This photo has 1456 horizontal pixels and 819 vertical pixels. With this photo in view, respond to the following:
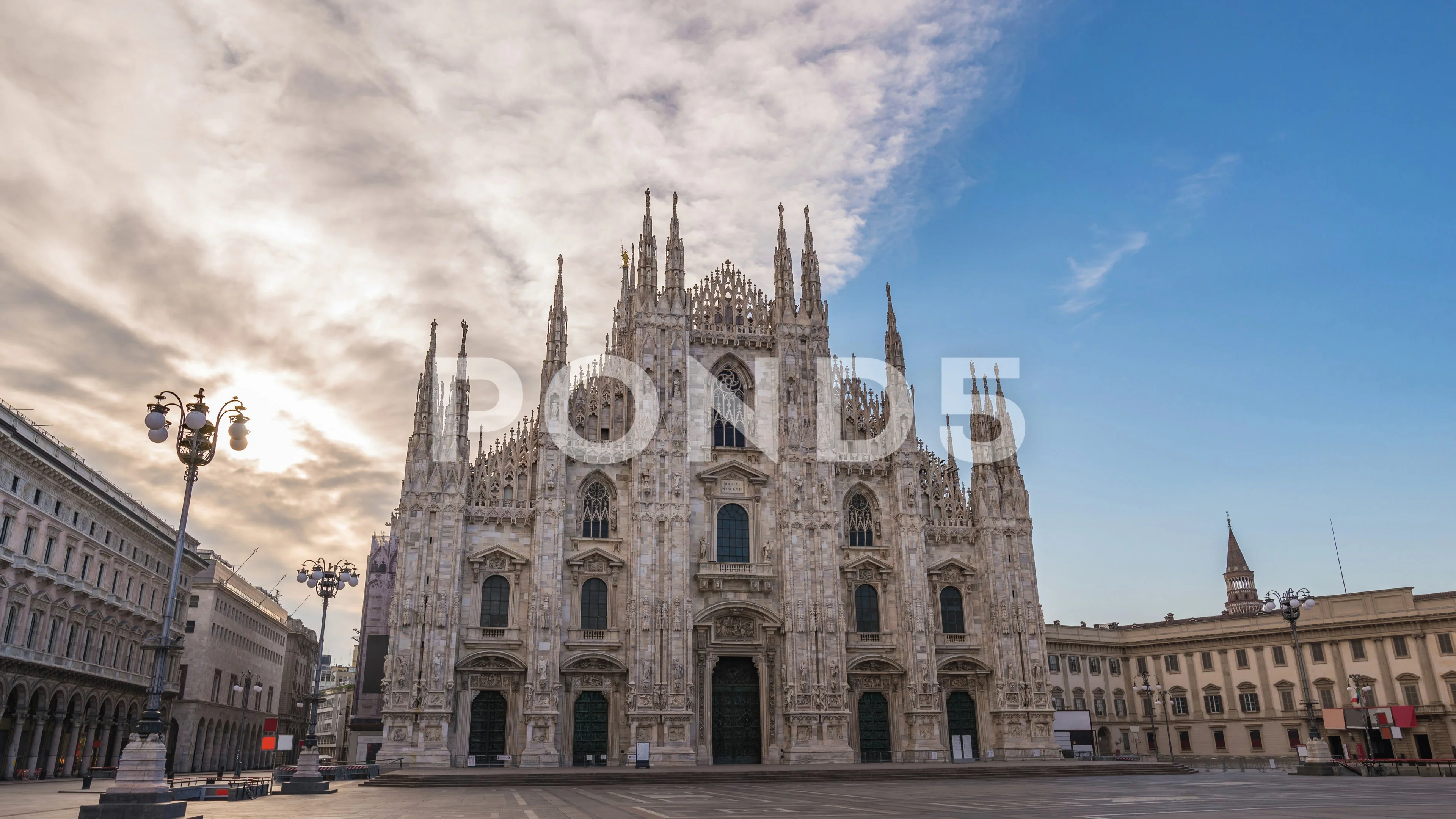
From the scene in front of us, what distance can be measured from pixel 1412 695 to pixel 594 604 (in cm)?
5120

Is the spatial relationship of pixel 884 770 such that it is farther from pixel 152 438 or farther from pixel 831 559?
pixel 152 438

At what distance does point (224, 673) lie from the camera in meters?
70.6

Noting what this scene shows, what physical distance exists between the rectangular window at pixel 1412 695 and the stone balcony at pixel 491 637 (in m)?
54.1

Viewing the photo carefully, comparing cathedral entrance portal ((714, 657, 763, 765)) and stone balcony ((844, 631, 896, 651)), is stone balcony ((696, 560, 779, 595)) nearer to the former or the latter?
cathedral entrance portal ((714, 657, 763, 765))

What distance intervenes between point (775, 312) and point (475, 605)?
21.1m

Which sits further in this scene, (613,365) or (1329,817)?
(613,365)

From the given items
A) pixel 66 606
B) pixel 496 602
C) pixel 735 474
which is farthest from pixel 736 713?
pixel 66 606

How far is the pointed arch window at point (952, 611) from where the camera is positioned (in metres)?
45.7

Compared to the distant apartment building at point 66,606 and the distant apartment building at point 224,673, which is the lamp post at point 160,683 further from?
the distant apartment building at point 224,673

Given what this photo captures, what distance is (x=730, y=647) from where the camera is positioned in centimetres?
4256

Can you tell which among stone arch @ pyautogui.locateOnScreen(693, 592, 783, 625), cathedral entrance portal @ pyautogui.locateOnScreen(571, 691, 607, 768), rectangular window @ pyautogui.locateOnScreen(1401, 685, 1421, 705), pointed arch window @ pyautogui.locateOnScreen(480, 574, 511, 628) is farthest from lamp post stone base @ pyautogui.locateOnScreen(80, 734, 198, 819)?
rectangular window @ pyautogui.locateOnScreen(1401, 685, 1421, 705)

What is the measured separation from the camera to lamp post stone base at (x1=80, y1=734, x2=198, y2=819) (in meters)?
15.5

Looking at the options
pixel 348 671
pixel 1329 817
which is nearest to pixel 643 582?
pixel 1329 817

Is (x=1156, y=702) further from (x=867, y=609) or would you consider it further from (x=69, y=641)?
(x=69, y=641)
